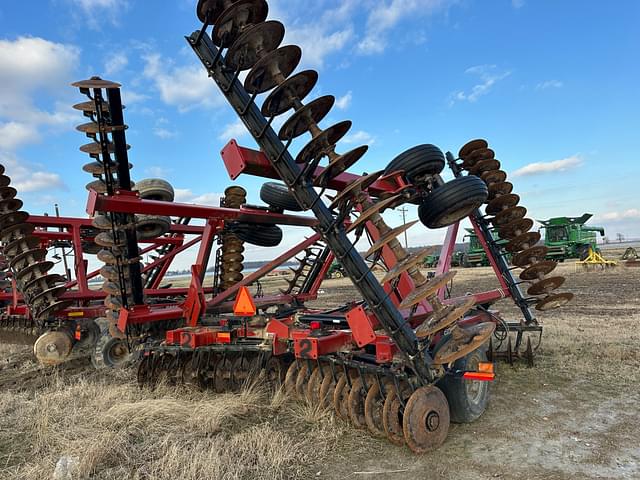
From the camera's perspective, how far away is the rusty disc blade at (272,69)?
3.13 metres

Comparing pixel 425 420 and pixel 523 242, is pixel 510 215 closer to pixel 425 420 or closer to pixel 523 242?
pixel 523 242

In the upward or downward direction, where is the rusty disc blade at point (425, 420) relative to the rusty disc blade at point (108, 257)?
downward

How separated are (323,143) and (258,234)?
4.45 meters

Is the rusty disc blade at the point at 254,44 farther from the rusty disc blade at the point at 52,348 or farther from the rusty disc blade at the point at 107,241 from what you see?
the rusty disc blade at the point at 52,348

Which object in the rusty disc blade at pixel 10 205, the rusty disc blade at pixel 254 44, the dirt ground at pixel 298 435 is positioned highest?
the rusty disc blade at pixel 254 44

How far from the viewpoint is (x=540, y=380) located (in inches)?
196

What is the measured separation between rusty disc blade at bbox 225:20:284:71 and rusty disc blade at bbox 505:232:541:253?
4.14 meters

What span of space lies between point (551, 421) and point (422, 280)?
1775 mm

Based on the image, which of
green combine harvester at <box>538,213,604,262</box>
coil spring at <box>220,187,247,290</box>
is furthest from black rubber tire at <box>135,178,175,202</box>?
green combine harvester at <box>538,213,604,262</box>

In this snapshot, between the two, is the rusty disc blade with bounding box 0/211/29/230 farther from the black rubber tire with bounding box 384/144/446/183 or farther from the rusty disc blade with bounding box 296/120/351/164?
the black rubber tire with bounding box 384/144/446/183

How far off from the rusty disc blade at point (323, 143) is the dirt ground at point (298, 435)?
2.10 m

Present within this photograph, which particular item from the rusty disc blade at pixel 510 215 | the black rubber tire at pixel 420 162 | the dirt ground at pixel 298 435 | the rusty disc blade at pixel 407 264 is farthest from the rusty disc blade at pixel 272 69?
the rusty disc blade at pixel 510 215

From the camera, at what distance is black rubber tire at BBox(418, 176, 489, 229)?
398 cm

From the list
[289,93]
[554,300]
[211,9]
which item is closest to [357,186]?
[289,93]
